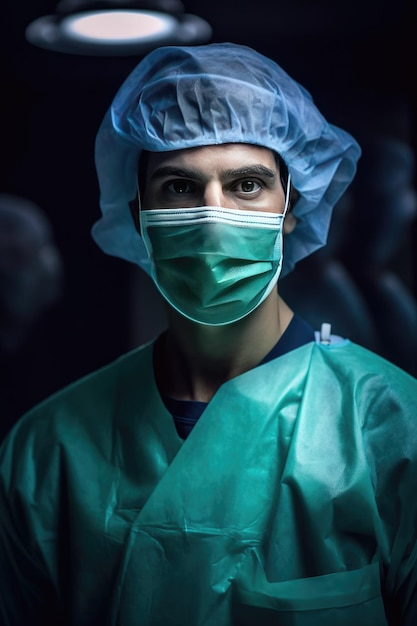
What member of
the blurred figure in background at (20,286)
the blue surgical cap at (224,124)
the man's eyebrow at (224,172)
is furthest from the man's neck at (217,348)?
the blurred figure in background at (20,286)

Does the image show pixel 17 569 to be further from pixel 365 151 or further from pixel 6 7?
pixel 365 151

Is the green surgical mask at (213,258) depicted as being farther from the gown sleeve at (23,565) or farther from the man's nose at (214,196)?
the gown sleeve at (23,565)

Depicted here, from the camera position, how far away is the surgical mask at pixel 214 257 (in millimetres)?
1456

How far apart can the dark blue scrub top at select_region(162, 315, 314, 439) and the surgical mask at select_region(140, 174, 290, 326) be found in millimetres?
120

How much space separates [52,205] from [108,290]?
319 mm

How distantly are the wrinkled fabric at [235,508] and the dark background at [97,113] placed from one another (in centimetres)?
70

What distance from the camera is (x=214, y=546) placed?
1.46 m

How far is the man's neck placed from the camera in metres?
1.62

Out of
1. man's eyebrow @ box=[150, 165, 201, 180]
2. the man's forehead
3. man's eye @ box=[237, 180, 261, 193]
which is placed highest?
the man's forehead

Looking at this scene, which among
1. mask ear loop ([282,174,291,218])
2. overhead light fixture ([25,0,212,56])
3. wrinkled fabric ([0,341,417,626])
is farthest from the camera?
overhead light fixture ([25,0,212,56])

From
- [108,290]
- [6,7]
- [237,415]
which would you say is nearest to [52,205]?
[108,290]

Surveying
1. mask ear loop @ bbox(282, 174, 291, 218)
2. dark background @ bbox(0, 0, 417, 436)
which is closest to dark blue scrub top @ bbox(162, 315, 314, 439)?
mask ear loop @ bbox(282, 174, 291, 218)

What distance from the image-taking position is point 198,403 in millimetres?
1617

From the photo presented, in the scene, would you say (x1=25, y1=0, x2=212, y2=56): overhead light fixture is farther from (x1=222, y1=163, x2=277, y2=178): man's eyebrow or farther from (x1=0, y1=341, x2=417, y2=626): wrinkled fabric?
(x1=0, y1=341, x2=417, y2=626): wrinkled fabric
